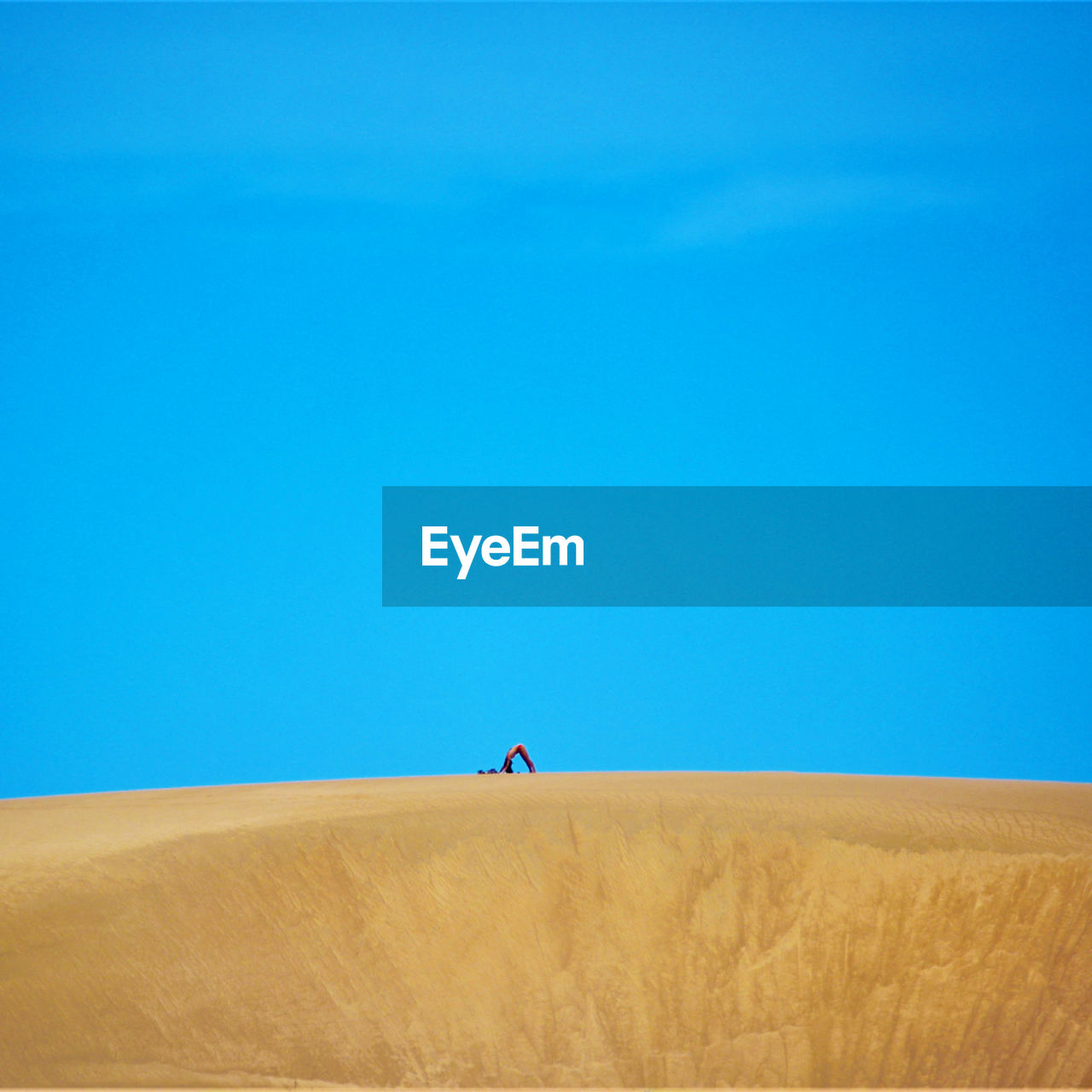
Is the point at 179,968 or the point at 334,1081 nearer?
the point at 334,1081

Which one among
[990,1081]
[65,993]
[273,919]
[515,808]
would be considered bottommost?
[990,1081]

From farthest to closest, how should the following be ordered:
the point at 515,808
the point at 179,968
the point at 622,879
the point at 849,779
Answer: the point at 849,779 → the point at 515,808 → the point at 622,879 → the point at 179,968

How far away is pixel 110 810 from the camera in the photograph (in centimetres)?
2106

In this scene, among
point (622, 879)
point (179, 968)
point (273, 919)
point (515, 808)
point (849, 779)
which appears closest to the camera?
point (179, 968)

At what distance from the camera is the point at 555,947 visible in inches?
640

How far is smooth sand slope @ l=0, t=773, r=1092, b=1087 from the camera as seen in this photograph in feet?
47.5

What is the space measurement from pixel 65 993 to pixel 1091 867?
13.0 metres

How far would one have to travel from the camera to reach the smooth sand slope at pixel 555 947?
1447 cm

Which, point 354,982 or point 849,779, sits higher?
point 849,779

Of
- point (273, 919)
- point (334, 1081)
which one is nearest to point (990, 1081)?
point (334, 1081)

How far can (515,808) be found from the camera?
19438 mm

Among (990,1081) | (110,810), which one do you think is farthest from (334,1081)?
(110,810)

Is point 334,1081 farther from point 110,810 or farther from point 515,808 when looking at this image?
point 110,810

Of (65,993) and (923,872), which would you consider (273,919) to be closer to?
(65,993)
